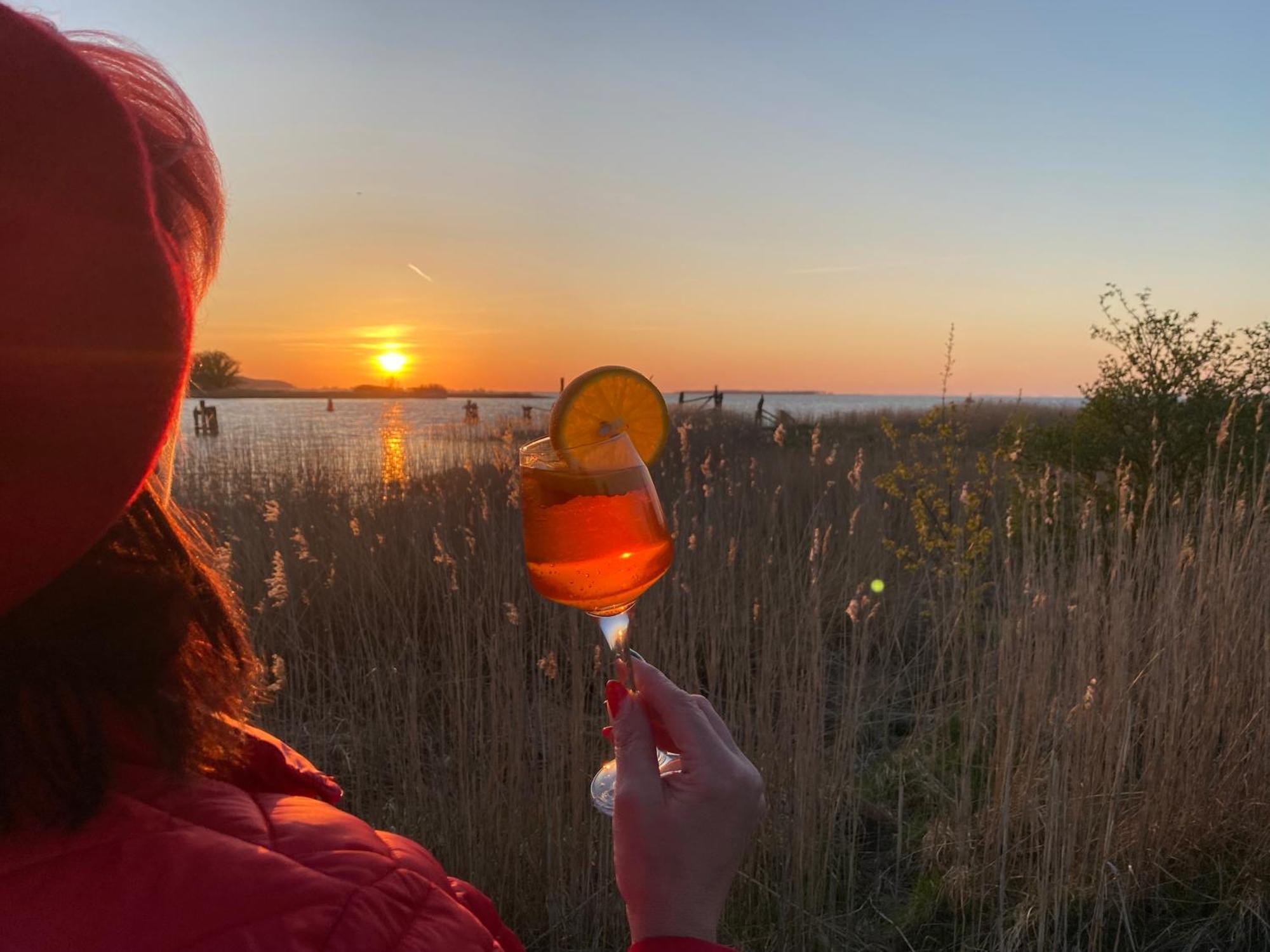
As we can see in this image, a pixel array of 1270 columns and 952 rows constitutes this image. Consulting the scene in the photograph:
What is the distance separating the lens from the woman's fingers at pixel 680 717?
879 millimetres

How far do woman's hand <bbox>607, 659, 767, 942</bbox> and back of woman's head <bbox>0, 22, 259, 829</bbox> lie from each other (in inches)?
15.6

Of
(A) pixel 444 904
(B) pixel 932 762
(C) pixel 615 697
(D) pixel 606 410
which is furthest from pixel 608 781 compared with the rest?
(B) pixel 932 762

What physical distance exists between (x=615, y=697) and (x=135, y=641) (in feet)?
1.79

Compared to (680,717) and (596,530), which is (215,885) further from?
(596,530)

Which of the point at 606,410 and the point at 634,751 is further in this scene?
the point at 606,410

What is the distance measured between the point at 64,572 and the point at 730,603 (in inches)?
106

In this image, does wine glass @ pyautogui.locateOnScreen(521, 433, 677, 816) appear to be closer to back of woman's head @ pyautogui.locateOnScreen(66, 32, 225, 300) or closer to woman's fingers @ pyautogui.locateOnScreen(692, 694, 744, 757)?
woman's fingers @ pyautogui.locateOnScreen(692, 694, 744, 757)

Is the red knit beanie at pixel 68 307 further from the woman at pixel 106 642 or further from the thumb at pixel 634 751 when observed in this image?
the thumb at pixel 634 751

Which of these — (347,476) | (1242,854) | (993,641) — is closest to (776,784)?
(1242,854)

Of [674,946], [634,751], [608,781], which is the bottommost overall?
[608,781]

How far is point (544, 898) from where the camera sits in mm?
2350

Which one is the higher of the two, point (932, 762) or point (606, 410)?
point (606, 410)

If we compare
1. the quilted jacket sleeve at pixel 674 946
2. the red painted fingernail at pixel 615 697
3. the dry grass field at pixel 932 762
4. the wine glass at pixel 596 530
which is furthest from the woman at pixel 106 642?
the dry grass field at pixel 932 762

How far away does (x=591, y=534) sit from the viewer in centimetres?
123
